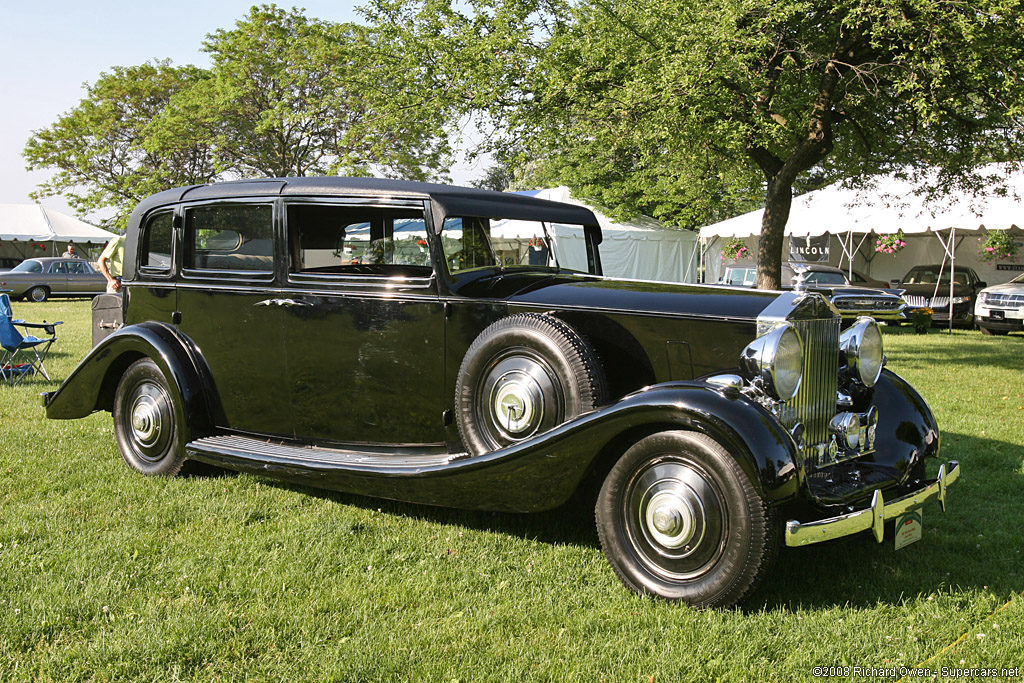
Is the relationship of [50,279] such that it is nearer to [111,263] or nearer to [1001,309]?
[111,263]

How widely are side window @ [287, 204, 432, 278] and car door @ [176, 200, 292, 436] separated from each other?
0.56 feet

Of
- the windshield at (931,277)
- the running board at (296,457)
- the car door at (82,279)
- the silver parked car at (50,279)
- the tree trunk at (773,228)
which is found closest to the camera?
the running board at (296,457)

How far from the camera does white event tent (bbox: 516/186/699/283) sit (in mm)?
27953

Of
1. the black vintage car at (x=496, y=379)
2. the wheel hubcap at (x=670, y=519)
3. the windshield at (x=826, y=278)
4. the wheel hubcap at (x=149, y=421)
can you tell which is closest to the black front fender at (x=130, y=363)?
the black vintage car at (x=496, y=379)

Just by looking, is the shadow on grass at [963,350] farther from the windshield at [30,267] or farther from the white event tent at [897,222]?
the windshield at [30,267]

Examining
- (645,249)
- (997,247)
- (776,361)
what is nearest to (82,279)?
(645,249)

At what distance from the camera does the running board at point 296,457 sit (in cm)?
402

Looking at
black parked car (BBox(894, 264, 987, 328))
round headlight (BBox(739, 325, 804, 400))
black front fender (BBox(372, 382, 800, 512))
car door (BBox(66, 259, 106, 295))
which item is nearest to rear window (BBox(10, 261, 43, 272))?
car door (BBox(66, 259, 106, 295))

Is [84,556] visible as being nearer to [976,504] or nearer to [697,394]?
[697,394]

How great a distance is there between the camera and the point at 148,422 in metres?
5.07

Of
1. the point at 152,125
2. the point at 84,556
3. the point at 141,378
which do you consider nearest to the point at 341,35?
the point at 152,125

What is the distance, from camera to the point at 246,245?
15.8 ft

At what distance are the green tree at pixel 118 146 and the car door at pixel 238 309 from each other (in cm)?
2656

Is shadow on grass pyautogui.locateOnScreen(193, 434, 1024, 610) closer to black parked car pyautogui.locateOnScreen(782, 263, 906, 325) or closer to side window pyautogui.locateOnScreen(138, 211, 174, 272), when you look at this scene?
side window pyautogui.locateOnScreen(138, 211, 174, 272)
